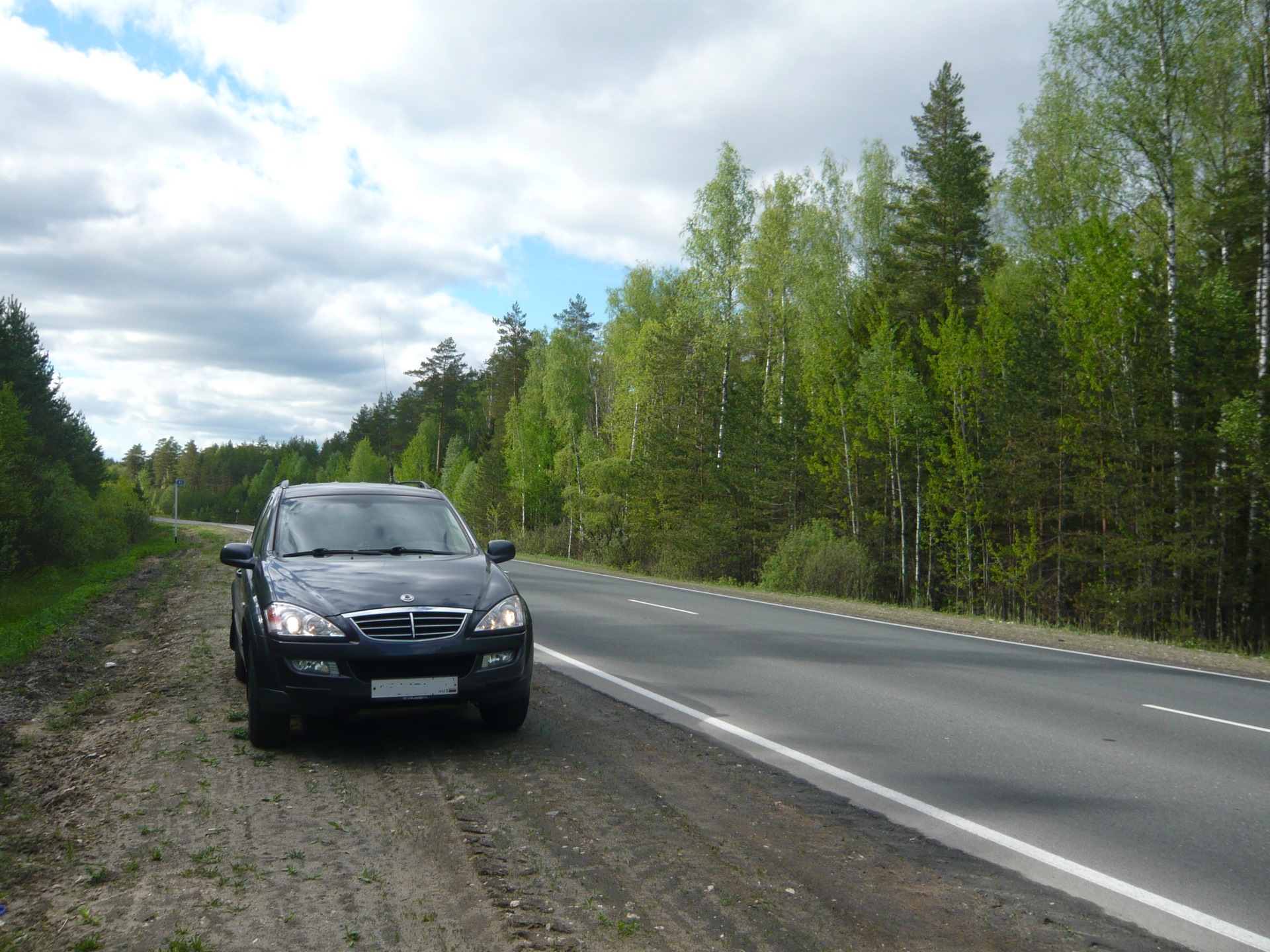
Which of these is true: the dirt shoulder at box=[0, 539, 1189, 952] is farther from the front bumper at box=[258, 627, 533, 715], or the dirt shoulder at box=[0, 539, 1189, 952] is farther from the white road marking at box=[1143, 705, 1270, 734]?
the white road marking at box=[1143, 705, 1270, 734]

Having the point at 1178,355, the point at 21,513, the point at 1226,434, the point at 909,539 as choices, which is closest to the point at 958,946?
the point at 1226,434

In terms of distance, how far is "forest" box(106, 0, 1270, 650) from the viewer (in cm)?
1892

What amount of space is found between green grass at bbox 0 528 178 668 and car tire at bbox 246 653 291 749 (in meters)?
5.69

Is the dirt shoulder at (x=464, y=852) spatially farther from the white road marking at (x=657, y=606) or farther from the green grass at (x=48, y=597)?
the white road marking at (x=657, y=606)

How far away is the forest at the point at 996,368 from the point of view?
1892 centimetres

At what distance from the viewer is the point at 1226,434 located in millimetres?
16547

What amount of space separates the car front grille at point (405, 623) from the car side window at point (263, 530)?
6.07 ft

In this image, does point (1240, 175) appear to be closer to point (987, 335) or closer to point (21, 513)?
point (987, 335)

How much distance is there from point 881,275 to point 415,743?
3082 cm

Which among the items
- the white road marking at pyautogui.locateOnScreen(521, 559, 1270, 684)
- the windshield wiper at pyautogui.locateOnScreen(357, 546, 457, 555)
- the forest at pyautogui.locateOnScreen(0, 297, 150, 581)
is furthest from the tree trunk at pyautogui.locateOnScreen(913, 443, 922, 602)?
the forest at pyautogui.locateOnScreen(0, 297, 150, 581)

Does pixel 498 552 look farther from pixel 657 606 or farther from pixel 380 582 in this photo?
pixel 657 606

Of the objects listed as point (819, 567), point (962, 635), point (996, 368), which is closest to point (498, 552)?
point (962, 635)

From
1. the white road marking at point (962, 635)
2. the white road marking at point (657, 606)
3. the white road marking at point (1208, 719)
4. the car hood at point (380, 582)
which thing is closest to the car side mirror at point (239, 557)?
the car hood at point (380, 582)

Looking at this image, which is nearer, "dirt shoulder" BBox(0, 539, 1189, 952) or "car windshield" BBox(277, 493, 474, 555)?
"dirt shoulder" BBox(0, 539, 1189, 952)
